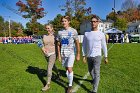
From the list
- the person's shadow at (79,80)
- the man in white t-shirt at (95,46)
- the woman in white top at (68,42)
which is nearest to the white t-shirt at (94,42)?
the man in white t-shirt at (95,46)

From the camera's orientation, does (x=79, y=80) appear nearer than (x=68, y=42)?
No

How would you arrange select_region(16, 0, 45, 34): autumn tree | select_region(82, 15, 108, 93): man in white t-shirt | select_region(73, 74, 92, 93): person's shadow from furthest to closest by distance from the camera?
1. select_region(16, 0, 45, 34): autumn tree
2. select_region(73, 74, 92, 93): person's shadow
3. select_region(82, 15, 108, 93): man in white t-shirt

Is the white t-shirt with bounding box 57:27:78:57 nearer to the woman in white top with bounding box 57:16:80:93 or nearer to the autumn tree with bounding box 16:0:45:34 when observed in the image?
the woman in white top with bounding box 57:16:80:93

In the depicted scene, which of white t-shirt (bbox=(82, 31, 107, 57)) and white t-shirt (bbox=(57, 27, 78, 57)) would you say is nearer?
white t-shirt (bbox=(82, 31, 107, 57))

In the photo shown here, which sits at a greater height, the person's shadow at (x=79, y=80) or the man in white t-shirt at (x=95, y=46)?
the man in white t-shirt at (x=95, y=46)

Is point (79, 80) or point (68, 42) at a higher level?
point (68, 42)

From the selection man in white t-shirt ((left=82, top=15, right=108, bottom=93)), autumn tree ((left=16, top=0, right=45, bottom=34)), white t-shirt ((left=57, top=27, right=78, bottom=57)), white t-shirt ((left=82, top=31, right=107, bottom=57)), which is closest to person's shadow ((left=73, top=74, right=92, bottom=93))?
man in white t-shirt ((left=82, top=15, right=108, bottom=93))

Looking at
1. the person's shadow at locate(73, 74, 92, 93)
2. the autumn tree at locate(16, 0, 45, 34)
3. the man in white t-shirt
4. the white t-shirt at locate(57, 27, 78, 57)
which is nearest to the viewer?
the man in white t-shirt

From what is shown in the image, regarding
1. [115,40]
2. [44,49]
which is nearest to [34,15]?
[115,40]

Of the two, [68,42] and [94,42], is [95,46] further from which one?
[68,42]

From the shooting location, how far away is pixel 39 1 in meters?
80.4

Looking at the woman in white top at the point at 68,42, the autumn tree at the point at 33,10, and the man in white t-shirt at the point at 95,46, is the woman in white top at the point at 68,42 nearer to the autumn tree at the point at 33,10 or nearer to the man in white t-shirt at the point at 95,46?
the man in white t-shirt at the point at 95,46

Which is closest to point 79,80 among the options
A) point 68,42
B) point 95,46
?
point 68,42

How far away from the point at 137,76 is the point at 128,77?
14.2 inches
